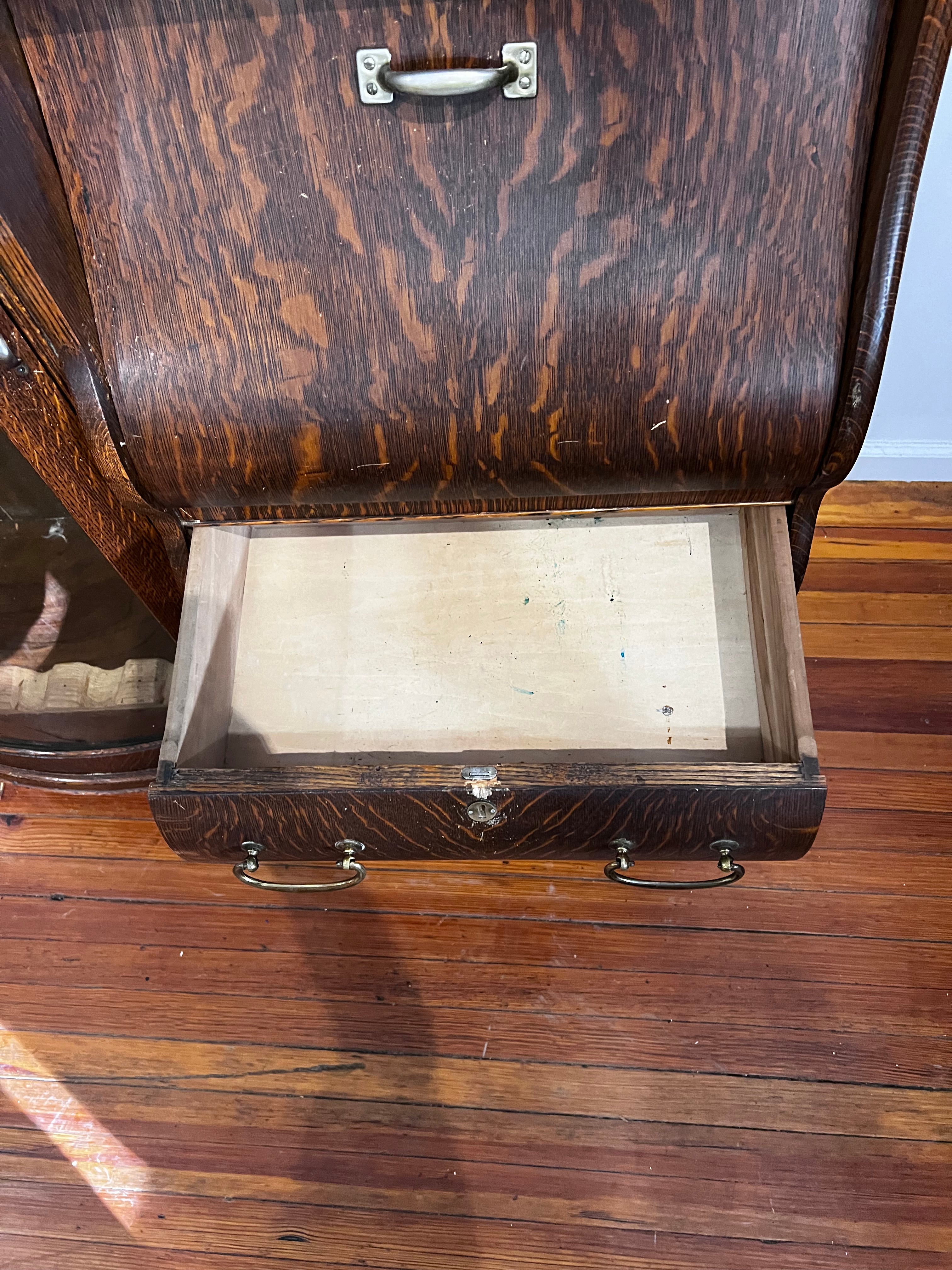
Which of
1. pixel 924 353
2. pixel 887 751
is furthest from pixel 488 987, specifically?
pixel 924 353

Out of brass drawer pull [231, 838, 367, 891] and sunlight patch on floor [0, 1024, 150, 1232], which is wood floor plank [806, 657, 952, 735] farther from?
sunlight patch on floor [0, 1024, 150, 1232]

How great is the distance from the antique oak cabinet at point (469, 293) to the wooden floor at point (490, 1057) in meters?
0.31

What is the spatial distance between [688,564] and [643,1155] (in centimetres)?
63

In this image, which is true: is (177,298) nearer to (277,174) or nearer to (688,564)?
(277,174)

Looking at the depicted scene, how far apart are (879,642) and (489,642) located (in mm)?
632

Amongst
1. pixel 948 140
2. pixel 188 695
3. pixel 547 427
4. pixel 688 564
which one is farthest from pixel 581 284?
pixel 948 140

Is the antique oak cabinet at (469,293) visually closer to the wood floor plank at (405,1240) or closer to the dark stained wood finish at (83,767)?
the dark stained wood finish at (83,767)

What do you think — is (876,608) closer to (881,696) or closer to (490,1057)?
(881,696)

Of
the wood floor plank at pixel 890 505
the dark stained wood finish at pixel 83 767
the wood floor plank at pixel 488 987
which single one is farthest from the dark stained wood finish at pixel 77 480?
the wood floor plank at pixel 890 505

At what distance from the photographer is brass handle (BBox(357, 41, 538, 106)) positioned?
0.54 m

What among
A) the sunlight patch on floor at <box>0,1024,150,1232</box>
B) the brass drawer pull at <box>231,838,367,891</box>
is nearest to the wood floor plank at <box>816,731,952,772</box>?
the brass drawer pull at <box>231,838,367,891</box>

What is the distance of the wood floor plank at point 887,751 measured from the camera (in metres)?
1.13

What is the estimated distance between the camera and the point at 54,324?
Result: 646 millimetres

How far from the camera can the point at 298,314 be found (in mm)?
634
